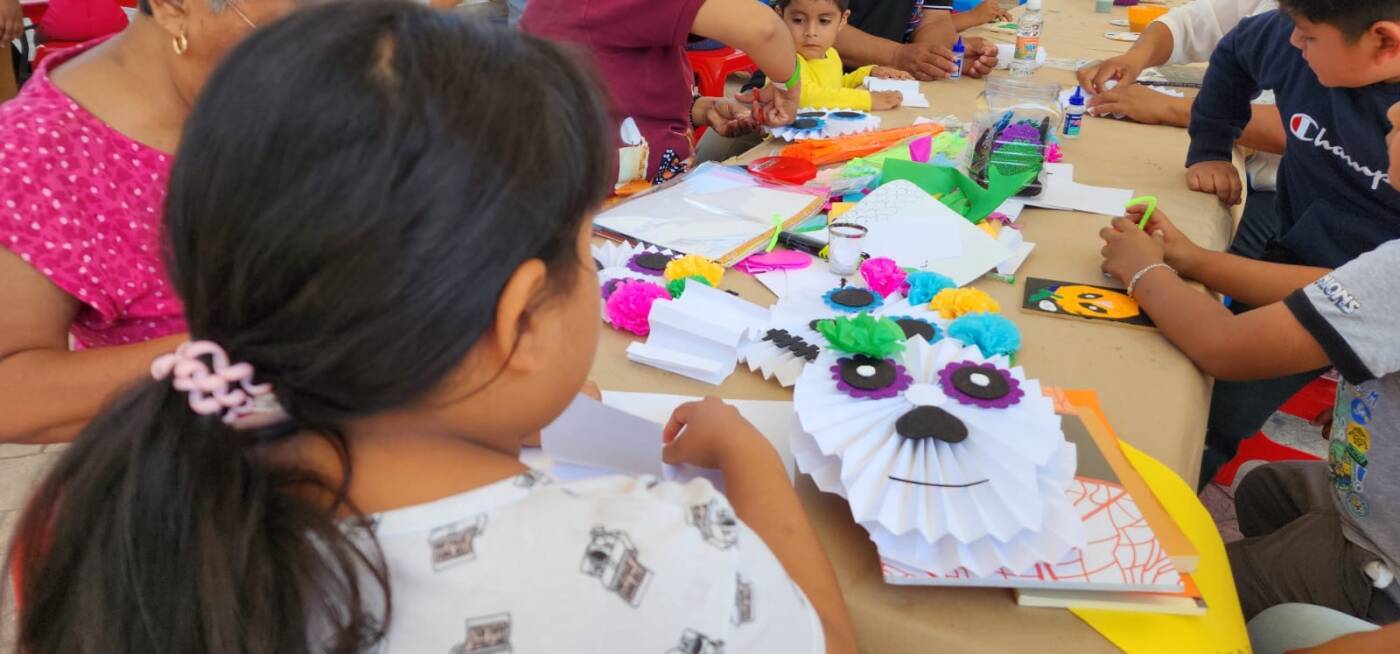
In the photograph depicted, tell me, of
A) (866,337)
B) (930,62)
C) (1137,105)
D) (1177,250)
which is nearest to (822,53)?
(930,62)

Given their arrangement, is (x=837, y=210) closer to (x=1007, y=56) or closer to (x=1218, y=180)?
(x=1218, y=180)

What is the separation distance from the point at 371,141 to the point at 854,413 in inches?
20.9

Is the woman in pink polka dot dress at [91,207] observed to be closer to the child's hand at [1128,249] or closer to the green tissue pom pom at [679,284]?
the green tissue pom pom at [679,284]

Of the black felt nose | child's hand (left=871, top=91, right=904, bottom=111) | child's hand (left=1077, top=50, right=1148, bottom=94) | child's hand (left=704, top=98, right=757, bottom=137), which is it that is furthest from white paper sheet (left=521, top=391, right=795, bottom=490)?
child's hand (left=1077, top=50, right=1148, bottom=94)

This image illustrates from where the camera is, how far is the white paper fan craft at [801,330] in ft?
3.58

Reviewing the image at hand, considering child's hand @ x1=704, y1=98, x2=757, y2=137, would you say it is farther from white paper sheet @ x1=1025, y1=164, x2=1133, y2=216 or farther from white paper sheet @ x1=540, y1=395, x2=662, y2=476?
white paper sheet @ x1=540, y1=395, x2=662, y2=476

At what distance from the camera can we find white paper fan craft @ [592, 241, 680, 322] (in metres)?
1.31

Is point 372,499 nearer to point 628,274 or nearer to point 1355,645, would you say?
point 628,274

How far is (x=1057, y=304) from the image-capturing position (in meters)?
1.30

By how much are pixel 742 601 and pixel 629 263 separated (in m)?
0.82

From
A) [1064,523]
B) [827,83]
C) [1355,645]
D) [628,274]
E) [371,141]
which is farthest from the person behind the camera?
[827,83]

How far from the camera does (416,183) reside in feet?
1.68

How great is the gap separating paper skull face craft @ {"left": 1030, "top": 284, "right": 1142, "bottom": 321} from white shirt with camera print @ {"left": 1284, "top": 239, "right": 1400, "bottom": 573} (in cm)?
21

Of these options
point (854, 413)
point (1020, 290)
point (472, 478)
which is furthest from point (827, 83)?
point (472, 478)
